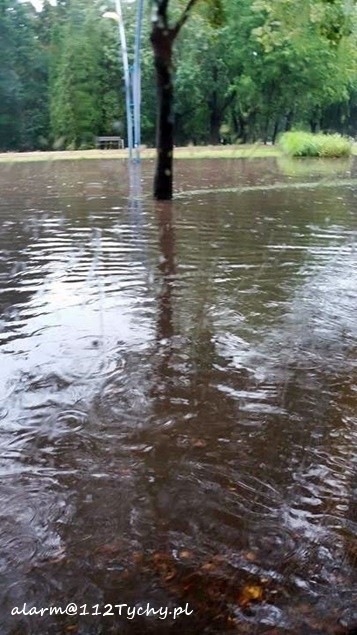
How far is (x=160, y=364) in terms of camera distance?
4828 millimetres

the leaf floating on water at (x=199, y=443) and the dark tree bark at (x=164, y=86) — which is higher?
the dark tree bark at (x=164, y=86)

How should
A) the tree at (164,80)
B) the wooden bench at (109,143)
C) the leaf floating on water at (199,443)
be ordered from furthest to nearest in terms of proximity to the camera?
the wooden bench at (109,143), the tree at (164,80), the leaf floating on water at (199,443)

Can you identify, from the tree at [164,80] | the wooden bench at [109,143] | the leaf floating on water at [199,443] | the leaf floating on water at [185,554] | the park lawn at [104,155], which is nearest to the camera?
the leaf floating on water at [185,554]

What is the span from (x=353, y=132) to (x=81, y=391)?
55.6m

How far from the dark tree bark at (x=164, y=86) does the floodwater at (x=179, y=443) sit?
217 inches

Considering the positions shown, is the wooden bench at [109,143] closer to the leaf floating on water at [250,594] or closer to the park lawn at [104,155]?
the park lawn at [104,155]

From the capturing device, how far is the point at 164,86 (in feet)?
41.7

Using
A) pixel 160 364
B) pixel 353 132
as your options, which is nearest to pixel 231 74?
pixel 353 132

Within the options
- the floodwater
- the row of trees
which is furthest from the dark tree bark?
the row of trees

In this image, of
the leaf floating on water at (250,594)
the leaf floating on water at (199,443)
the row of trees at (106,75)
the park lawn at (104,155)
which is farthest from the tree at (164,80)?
the park lawn at (104,155)

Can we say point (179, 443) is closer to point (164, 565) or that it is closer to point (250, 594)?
point (164, 565)

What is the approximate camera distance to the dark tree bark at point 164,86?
1191 centimetres

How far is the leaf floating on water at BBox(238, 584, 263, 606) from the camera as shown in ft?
8.17

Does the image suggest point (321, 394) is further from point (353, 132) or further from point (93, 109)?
point (353, 132)
